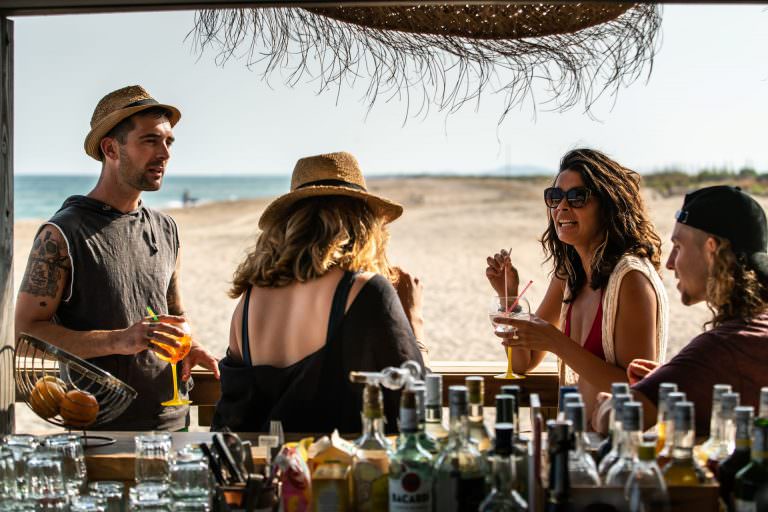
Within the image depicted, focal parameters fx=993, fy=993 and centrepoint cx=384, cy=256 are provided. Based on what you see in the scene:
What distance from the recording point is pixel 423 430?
6.41 feet

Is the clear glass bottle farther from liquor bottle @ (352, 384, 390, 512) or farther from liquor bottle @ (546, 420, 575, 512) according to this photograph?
liquor bottle @ (546, 420, 575, 512)

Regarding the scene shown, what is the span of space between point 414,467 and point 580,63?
1.58 meters

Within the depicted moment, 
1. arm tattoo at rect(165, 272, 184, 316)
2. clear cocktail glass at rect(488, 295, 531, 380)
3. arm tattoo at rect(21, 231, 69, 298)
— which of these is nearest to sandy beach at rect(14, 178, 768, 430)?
arm tattoo at rect(165, 272, 184, 316)

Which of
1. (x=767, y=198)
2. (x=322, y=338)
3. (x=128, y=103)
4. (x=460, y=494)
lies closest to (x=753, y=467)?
(x=460, y=494)

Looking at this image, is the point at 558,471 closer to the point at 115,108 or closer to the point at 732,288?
the point at 732,288

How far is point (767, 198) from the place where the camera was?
99.2 ft

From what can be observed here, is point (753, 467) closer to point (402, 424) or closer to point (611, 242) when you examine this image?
point (402, 424)

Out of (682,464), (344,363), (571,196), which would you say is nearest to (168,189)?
(571,196)

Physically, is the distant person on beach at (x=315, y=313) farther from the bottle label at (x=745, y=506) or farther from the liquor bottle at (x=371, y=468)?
the bottle label at (x=745, y=506)

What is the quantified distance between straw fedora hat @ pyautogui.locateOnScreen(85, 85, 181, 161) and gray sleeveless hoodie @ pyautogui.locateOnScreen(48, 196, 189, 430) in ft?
1.07

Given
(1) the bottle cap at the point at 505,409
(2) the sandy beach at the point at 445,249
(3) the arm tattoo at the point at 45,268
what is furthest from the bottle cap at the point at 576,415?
(2) the sandy beach at the point at 445,249

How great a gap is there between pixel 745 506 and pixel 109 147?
9.05 feet

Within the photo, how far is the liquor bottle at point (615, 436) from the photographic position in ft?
6.15

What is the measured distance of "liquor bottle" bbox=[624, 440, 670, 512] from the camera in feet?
5.83
